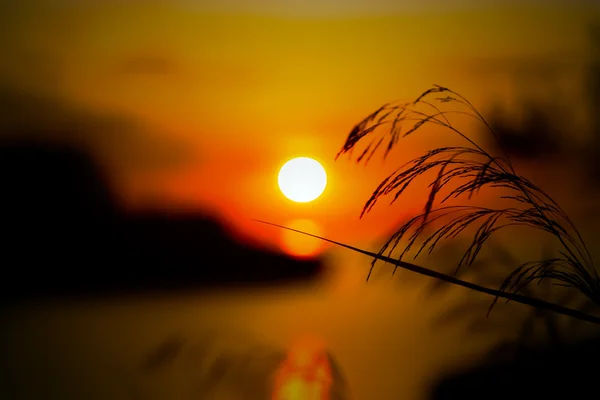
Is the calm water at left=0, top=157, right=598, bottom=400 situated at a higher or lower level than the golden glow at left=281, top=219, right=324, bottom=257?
lower

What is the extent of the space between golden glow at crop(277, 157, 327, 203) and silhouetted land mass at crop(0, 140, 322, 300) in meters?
0.14

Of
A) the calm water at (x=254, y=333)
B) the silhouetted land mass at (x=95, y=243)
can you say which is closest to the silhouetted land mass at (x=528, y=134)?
the calm water at (x=254, y=333)

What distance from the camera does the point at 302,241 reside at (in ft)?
4.08

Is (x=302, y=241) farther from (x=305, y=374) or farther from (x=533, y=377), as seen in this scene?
(x=533, y=377)

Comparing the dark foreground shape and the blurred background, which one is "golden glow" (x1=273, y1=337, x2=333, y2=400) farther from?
the dark foreground shape

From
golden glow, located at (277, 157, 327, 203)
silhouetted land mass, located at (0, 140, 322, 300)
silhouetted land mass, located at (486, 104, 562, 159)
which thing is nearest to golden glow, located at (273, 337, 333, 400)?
silhouetted land mass, located at (0, 140, 322, 300)

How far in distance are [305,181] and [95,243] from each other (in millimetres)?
475

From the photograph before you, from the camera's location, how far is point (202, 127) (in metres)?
1.26

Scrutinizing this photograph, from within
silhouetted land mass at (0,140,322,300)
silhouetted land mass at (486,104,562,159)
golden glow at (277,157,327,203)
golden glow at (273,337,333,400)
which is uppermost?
silhouetted land mass at (486,104,562,159)

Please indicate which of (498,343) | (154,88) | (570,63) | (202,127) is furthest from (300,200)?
(570,63)

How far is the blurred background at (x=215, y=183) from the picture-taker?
1.22 meters

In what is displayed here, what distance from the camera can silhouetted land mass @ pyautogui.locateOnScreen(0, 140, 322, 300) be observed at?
123 centimetres

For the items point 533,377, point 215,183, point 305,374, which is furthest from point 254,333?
point 533,377

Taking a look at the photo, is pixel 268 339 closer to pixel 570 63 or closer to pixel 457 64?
pixel 457 64
